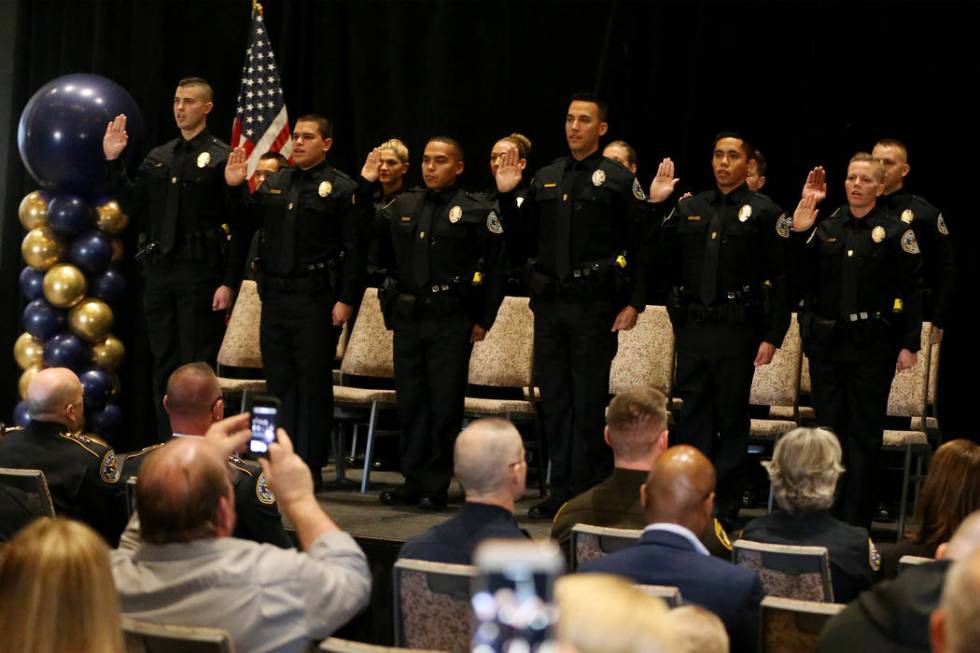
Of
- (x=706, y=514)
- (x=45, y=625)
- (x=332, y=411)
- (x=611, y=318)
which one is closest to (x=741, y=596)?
(x=706, y=514)

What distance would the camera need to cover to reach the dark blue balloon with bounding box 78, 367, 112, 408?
7.93 m

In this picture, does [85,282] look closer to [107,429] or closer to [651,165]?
[107,429]

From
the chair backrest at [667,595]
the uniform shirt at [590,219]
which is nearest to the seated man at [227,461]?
the chair backrest at [667,595]

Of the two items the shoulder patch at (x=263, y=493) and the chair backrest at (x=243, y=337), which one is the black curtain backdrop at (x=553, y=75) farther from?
the shoulder patch at (x=263, y=493)

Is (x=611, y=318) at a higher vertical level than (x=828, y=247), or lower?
lower

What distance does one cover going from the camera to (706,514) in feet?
11.0

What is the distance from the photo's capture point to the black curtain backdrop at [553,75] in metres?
7.36

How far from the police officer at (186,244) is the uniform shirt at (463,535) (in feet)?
11.7

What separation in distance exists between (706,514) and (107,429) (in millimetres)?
5525

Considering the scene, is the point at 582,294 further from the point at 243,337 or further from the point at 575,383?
the point at 243,337

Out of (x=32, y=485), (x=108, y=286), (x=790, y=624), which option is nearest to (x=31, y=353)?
(x=108, y=286)

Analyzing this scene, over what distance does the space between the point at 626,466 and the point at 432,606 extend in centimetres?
111

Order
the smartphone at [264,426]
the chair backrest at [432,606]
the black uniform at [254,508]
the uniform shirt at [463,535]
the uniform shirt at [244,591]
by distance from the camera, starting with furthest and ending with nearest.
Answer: the black uniform at [254,508] → the uniform shirt at [463,535] → the smartphone at [264,426] → the chair backrest at [432,606] → the uniform shirt at [244,591]

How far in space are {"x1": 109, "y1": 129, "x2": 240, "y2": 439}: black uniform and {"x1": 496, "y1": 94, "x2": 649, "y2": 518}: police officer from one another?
159cm
